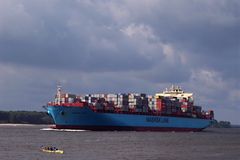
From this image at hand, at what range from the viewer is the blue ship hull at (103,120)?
13338cm

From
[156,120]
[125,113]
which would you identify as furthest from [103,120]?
[156,120]

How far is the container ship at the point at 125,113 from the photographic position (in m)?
134

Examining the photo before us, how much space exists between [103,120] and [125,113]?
8331 mm

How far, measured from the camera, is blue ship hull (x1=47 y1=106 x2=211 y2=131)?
133 metres

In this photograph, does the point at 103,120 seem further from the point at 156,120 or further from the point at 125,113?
the point at 156,120

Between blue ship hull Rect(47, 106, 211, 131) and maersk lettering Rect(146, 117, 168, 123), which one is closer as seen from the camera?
blue ship hull Rect(47, 106, 211, 131)

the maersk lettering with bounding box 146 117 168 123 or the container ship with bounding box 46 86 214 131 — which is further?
the maersk lettering with bounding box 146 117 168 123

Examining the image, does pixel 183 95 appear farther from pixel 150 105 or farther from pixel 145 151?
pixel 145 151

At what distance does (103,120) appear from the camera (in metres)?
138

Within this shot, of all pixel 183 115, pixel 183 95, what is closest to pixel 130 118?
pixel 183 115

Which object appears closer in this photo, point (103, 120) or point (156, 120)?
point (103, 120)

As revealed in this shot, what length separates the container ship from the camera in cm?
13412

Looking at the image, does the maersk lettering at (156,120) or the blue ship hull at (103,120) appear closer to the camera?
the blue ship hull at (103,120)

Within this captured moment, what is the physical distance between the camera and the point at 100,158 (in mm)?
65250
